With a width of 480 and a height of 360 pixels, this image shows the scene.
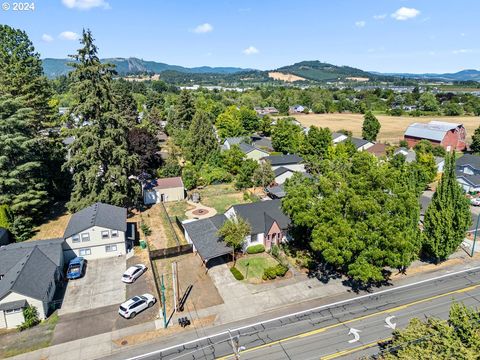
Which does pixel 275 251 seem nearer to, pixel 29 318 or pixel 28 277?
pixel 29 318

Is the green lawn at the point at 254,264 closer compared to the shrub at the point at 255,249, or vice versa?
the green lawn at the point at 254,264

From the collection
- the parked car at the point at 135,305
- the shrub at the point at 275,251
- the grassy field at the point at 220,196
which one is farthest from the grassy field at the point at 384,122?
the parked car at the point at 135,305

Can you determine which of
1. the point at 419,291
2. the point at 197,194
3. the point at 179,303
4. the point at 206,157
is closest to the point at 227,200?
the point at 197,194

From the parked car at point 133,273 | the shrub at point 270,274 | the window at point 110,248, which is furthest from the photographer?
the window at point 110,248

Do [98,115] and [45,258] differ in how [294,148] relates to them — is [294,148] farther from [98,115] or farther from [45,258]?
[45,258]

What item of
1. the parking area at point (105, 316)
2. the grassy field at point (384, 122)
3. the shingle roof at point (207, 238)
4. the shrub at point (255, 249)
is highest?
the grassy field at point (384, 122)

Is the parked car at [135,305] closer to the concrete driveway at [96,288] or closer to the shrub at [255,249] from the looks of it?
the concrete driveway at [96,288]
